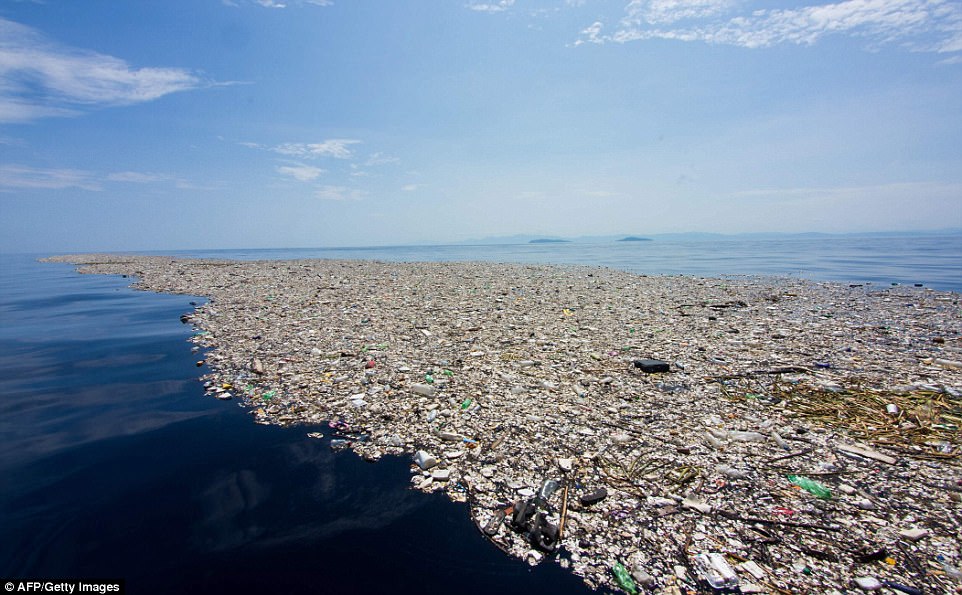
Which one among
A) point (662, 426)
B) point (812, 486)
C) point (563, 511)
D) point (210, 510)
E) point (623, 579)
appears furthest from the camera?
point (662, 426)

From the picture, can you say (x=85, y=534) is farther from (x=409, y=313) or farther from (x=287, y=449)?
(x=409, y=313)

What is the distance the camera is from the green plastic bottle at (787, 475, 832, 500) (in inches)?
162

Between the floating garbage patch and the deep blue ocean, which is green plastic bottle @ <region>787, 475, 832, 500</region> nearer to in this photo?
the floating garbage patch

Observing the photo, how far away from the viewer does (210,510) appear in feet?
13.4

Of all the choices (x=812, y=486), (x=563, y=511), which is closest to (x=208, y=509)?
(x=563, y=511)

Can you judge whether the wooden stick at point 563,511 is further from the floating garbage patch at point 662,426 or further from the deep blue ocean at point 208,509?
the deep blue ocean at point 208,509

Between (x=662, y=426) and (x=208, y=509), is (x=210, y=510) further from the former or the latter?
(x=662, y=426)

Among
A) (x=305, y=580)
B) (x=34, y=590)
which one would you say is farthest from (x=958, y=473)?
(x=34, y=590)

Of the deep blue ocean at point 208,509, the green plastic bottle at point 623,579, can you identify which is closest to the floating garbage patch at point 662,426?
the green plastic bottle at point 623,579

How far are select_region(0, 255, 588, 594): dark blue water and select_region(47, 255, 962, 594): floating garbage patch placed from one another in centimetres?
37

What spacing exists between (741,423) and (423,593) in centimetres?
481

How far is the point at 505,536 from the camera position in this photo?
3713 millimetres

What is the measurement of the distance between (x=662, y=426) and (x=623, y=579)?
109 inches

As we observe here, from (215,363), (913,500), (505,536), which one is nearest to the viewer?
(505,536)
